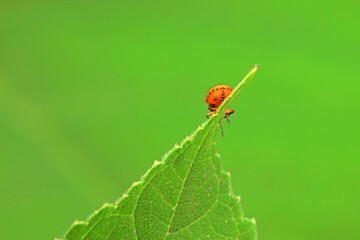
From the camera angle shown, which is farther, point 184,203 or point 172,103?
point 172,103

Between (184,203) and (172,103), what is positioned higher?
(172,103)

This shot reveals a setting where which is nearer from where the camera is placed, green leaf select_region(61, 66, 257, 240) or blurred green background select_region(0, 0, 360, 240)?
green leaf select_region(61, 66, 257, 240)

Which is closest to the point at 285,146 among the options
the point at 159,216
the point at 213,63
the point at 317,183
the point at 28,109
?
the point at 317,183

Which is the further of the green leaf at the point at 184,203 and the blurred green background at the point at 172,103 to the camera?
the blurred green background at the point at 172,103

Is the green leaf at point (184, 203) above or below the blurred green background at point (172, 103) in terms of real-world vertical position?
below

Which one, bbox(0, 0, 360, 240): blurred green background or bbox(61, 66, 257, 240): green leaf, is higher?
bbox(0, 0, 360, 240): blurred green background
